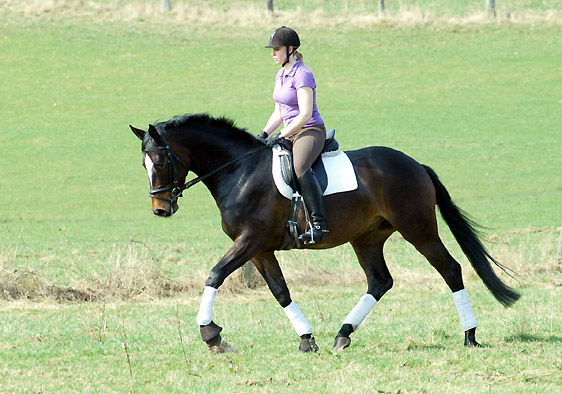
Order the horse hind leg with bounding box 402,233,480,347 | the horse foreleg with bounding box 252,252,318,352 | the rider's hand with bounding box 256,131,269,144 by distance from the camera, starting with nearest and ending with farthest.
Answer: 1. the horse foreleg with bounding box 252,252,318,352
2. the rider's hand with bounding box 256,131,269,144
3. the horse hind leg with bounding box 402,233,480,347

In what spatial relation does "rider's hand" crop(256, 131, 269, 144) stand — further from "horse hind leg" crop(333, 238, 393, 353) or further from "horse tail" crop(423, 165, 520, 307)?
"horse tail" crop(423, 165, 520, 307)

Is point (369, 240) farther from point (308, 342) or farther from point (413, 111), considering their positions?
point (413, 111)

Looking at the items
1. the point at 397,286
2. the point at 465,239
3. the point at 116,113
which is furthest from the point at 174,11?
the point at 465,239

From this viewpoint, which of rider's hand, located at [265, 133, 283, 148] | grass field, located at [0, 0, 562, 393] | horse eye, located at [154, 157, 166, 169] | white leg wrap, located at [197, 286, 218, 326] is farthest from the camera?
rider's hand, located at [265, 133, 283, 148]

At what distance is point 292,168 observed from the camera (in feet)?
28.2

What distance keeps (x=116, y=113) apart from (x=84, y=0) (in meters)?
15.9

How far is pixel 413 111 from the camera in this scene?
32625 mm

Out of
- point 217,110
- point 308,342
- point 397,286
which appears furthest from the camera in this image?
point 217,110

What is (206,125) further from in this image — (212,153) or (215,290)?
(215,290)

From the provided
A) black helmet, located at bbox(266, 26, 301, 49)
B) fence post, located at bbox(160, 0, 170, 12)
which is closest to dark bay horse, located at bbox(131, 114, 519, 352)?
black helmet, located at bbox(266, 26, 301, 49)

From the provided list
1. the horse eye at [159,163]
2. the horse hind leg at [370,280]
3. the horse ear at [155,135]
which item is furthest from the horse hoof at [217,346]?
the horse ear at [155,135]

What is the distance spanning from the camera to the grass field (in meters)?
7.88

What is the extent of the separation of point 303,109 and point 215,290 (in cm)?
189

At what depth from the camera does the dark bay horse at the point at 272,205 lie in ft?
A: 27.8
